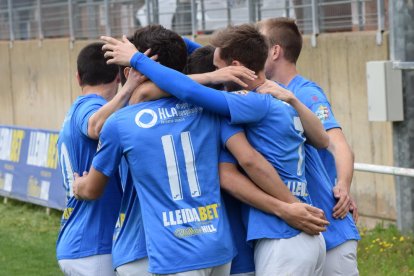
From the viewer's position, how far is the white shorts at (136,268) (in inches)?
193

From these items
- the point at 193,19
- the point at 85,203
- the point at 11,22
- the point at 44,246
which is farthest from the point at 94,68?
the point at 11,22

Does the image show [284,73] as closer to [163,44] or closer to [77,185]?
[163,44]

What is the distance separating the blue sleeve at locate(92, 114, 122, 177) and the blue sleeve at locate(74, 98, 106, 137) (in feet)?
1.49

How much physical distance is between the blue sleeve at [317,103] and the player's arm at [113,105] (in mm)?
1039

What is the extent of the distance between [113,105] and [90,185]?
1.28 feet

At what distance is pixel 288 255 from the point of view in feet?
15.9

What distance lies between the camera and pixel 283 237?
191 inches

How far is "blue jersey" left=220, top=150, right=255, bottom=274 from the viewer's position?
504cm

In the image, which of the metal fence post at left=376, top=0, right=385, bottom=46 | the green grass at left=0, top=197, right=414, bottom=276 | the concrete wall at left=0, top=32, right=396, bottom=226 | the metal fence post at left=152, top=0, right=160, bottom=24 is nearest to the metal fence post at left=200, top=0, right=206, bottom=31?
the concrete wall at left=0, top=32, right=396, bottom=226

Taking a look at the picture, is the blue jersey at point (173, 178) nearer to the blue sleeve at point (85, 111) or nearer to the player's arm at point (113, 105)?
the player's arm at point (113, 105)

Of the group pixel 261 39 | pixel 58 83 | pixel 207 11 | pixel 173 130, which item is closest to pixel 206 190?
pixel 173 130

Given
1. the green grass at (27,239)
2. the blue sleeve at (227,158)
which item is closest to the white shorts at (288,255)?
the blue sleeve at (227,158)

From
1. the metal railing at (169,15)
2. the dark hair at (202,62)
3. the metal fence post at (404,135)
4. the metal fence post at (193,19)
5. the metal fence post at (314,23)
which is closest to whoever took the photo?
the dark hair at (202,62)

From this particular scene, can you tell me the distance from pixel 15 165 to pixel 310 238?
1075cm
